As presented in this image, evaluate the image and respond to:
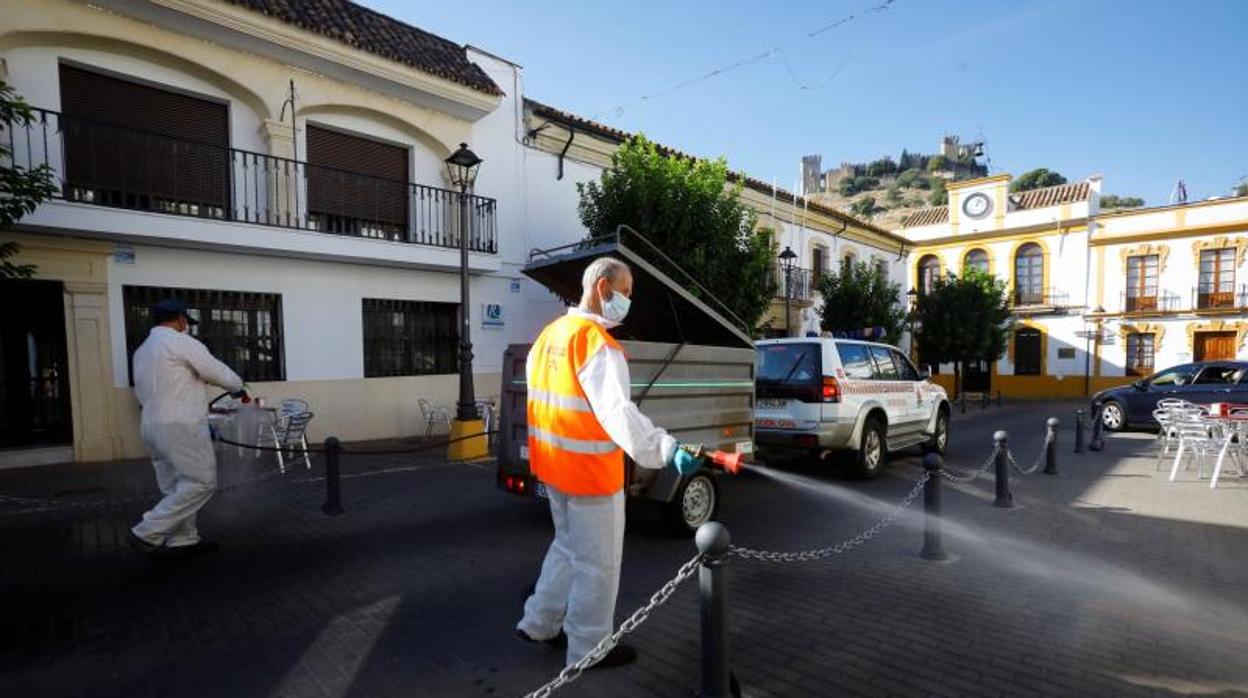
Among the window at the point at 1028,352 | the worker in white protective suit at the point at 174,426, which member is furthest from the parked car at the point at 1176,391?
the window at the point at 1028,352

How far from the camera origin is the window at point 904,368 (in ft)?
30.7

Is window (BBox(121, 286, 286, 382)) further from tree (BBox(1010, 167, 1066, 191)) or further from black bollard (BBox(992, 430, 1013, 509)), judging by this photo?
tree (BBox(1010, 167, 1066, 191))

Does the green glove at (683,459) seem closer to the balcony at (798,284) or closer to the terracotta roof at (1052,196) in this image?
the balcony at (798,284)

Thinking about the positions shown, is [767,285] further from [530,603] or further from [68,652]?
[68,652]

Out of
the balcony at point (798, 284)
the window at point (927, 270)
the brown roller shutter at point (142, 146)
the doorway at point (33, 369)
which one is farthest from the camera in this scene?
the window at point (927, 270)

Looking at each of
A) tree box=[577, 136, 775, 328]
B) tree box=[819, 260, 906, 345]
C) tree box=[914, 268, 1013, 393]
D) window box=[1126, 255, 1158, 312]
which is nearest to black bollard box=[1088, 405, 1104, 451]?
tree box=[577, 136, 775, 328]

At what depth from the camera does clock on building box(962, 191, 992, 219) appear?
31430mm

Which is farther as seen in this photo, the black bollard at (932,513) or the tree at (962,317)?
the tree at (962,317)

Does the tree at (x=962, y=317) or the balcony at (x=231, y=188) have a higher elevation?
the balcony at (x=231, y=188)

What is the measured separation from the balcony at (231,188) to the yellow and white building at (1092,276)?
22.1m

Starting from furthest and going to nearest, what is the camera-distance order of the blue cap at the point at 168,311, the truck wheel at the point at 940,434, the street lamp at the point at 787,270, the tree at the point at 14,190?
1. the street lamp at the point at 787,270
2. the truck wheel at the point at 940,434
3. the tree at the point at 14,190
4. the blue cap at the point at 168,311

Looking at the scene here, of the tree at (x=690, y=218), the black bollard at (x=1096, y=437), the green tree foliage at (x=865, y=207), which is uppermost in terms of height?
the green tree foliage at (x=865, y=207)

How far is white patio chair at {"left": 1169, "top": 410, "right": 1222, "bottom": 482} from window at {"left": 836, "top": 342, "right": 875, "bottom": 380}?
13.5 feet

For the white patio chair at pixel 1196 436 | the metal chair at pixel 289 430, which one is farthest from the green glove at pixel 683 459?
the white patio chair at pixel 1196 436
